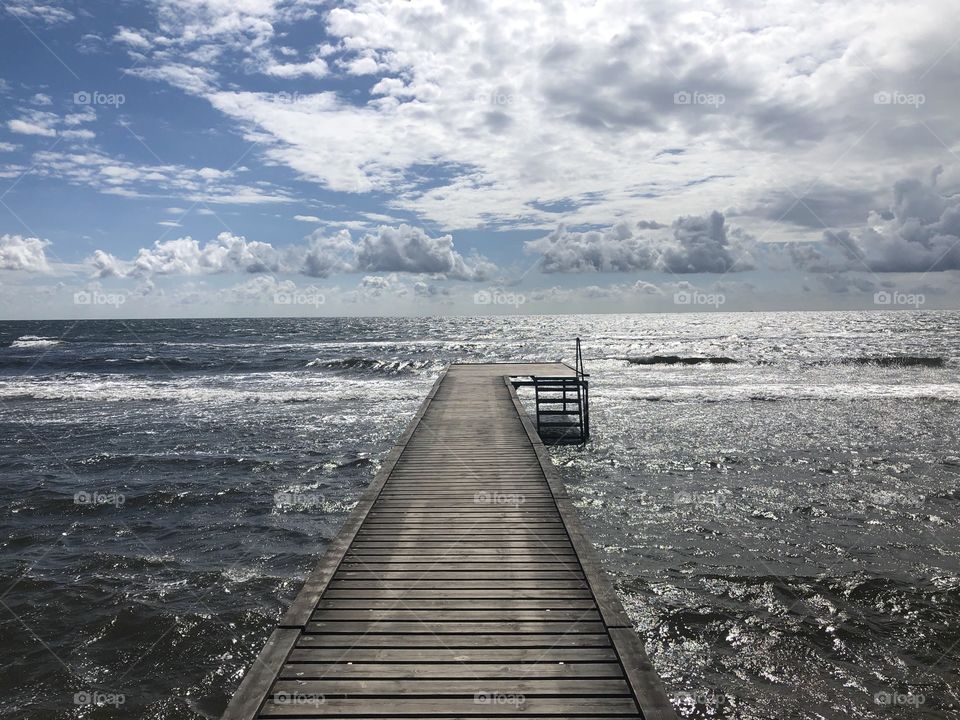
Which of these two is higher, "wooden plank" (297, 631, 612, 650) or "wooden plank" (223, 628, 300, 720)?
"wooden plank" (223, 628, 300, 720)

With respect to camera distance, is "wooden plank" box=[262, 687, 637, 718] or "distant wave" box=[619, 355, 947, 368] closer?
"wooden plank" box=[262, 687, 637, 718]

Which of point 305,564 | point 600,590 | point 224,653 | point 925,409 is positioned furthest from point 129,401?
point 925,409

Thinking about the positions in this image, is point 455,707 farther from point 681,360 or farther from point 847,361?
point 847,361

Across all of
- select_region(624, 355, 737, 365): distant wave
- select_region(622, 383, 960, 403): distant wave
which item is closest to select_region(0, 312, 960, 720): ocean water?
select_region(622, 383, 960, 403): distant wave

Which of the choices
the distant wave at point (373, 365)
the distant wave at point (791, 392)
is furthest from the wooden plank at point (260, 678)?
the distant wave at point (373, 365)

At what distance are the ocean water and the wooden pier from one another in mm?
1555

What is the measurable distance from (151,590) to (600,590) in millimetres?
6194

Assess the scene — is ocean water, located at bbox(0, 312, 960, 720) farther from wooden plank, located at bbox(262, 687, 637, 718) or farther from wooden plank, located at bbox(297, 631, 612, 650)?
wooden plank, located at bbox(262, 687, 637, 718)

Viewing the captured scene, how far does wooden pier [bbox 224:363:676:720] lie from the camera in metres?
3.93

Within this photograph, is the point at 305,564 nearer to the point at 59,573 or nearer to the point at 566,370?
the point at 59,573

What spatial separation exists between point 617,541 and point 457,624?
5209 mm

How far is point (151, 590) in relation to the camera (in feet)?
26.1

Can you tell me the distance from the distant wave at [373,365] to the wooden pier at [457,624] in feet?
105

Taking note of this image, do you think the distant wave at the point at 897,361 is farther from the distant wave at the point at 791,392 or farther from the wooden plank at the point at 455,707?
the wooden plank at the point at 455,707
